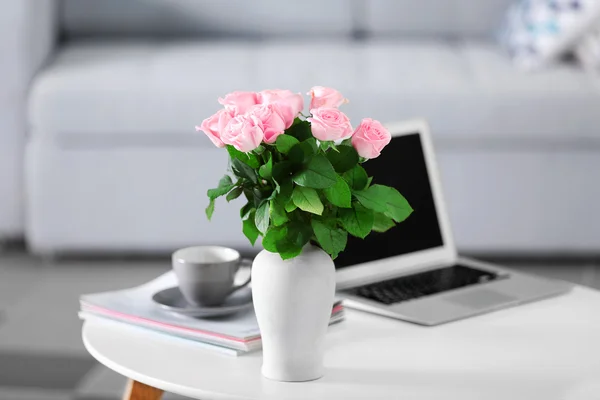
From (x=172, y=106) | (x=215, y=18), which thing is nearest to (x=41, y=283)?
(x=172, y=106)

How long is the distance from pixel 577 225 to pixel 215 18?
1.27 m

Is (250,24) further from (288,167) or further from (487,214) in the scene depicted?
(288,167)

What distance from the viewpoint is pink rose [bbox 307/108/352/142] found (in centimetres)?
108

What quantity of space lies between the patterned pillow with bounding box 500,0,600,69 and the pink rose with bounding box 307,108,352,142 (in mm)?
1898

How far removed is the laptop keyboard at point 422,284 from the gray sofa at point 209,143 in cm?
114

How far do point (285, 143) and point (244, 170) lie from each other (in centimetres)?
6

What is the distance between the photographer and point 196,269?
1306 millimetres

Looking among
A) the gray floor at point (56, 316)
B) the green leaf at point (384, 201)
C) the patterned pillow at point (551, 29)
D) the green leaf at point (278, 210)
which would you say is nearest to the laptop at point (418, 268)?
the green leaf at point (384, 201)

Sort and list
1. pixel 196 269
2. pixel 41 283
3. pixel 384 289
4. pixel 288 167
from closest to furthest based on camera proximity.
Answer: pixel 288 167 → pixel 196 269 → pixel 384 289 → pixel 41 283

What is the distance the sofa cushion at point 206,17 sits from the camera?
3.28m

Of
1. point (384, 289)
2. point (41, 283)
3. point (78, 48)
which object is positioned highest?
point (78, 48)

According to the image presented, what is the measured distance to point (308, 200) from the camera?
1.07m

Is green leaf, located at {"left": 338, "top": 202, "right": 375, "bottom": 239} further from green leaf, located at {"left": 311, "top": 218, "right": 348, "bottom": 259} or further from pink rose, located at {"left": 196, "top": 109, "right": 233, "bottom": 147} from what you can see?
pink rose, located at {"left": 196, "top": 109, "right": 233, "bottom": 147}

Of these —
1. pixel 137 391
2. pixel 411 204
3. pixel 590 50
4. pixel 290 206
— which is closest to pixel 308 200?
pixel 290 206
